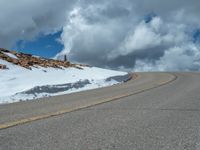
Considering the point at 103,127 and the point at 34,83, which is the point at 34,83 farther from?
the point at 103,127

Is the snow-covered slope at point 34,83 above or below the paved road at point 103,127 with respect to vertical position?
above

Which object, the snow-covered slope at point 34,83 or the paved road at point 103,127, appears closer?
the paved road at point 103,127

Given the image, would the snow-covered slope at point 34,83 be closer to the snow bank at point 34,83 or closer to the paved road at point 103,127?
the snow bank at point 34,83

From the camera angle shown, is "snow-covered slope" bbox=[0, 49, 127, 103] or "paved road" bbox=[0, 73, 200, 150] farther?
"snow-covered slope" bbox=[0, 49, 127, 103]

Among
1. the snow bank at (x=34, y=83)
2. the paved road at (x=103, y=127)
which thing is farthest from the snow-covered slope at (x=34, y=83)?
the paved road at (x=103, y=127)

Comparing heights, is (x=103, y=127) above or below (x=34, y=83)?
below

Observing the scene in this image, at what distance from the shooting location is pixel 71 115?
9.23 m

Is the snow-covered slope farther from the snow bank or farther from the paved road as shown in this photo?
the paved road

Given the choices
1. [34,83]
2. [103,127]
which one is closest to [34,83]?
[34,83]

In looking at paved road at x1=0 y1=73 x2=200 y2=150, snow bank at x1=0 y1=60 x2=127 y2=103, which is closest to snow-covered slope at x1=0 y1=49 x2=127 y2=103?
snow bank at x1=0 y1=60 x2=127 y2=103

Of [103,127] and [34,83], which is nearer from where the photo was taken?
[103,127]

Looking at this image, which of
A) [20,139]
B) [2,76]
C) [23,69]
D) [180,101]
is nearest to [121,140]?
[20,139]

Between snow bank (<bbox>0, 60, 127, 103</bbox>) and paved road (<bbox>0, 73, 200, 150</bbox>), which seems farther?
snow bank (<bbox>0, 60, 127, 103</bbox>)

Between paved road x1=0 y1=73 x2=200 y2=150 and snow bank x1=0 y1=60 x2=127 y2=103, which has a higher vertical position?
snow bank x1=0 y1=60 x2=127 y2=103
